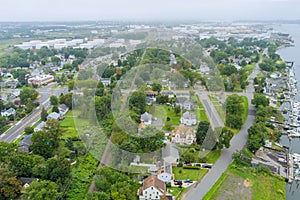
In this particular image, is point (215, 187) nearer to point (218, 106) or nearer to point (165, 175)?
point (165, 175)

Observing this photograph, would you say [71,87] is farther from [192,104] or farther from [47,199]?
[47,199]

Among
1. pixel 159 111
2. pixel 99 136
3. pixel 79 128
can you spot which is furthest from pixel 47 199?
pixel 159 111

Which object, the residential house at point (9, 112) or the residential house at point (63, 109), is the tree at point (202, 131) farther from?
the residential house at point (9, 112)

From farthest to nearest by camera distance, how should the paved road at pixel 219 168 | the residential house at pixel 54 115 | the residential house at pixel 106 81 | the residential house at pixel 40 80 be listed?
the residential house at pixel 40 80 → the residential house at pixel 106 81 → the residential house at pixel 54 115 → the paved road at pixel 219 168

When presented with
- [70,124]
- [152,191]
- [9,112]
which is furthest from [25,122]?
[152,191]

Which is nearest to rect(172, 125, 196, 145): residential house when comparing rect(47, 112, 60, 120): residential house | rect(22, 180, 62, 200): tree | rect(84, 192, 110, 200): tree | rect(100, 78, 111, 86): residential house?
rect(84, 192, 110, 200): tree

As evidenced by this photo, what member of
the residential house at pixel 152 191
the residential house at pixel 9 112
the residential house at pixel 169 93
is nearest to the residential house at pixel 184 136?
the residential house at pixel 152 191
